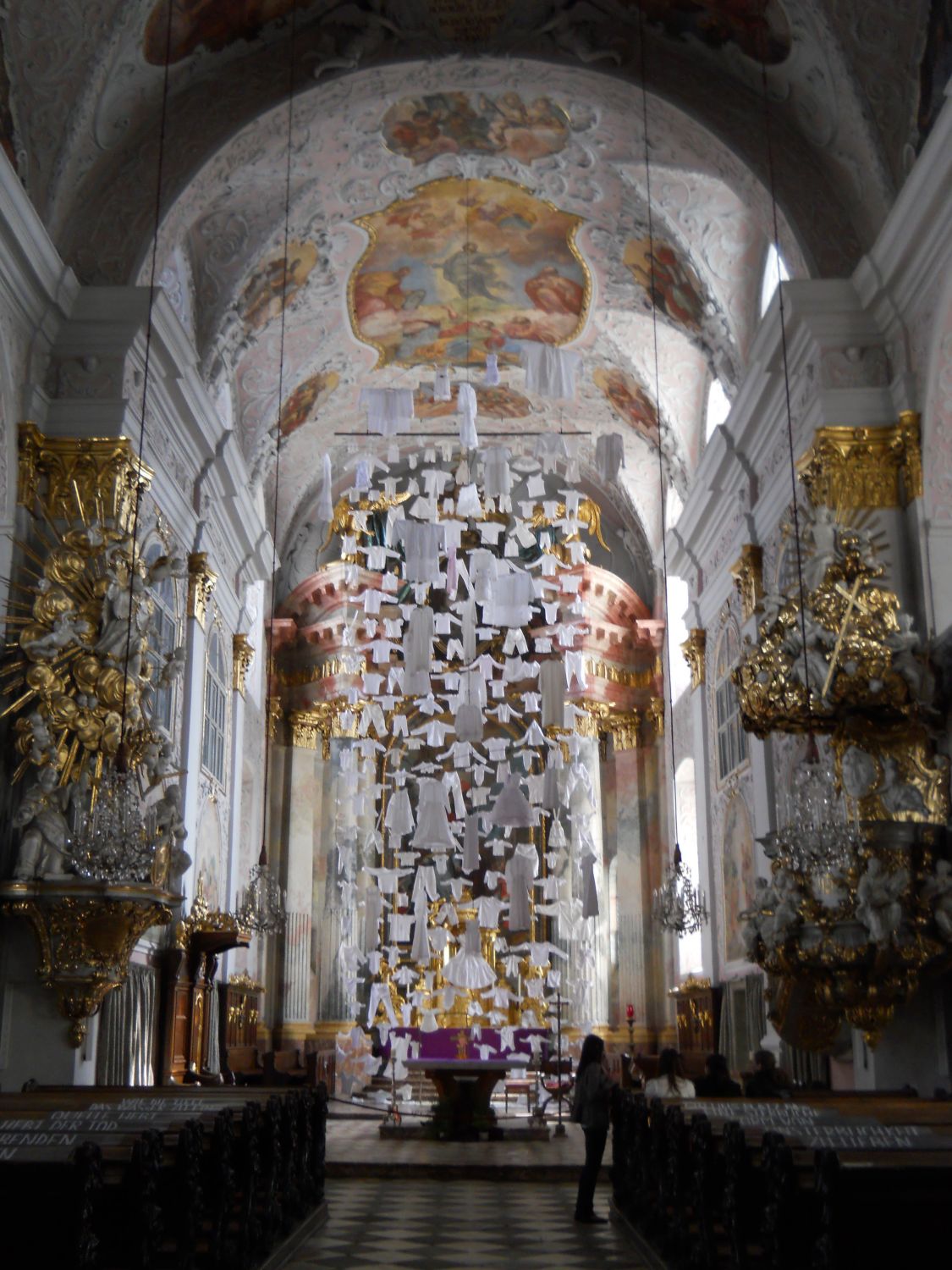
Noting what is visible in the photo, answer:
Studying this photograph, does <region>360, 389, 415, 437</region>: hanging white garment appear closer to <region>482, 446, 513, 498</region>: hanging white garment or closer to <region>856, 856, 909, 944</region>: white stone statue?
<region>482, 446, 513, 498</region>: hanging white garment

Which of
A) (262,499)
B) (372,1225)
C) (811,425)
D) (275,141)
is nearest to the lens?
(372,1225)

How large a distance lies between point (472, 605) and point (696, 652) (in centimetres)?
332

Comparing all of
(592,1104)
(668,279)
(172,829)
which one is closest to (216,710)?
(172,829)

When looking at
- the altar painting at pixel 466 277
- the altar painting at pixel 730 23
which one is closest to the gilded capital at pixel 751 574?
the altar painting at pixel 466 277

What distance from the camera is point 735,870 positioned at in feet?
54.1

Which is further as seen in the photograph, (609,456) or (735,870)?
(735,870)

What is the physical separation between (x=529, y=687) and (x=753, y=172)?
462 inches

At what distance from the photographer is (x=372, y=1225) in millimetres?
8867

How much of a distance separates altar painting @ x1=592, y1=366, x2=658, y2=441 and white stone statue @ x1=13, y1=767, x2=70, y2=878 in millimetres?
10647

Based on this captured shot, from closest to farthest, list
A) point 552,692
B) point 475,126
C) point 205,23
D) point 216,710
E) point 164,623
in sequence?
point 205,23 → point 164,623 → point 475,126 → point 552,692 → point 216,710

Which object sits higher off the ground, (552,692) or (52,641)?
(552,692)

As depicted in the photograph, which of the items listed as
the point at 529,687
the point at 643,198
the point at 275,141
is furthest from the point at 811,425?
the point at 529,687

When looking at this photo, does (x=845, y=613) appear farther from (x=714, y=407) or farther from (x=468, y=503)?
(x=714, y=407)

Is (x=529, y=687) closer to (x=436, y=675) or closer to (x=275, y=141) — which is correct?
(x=436, y=675)
